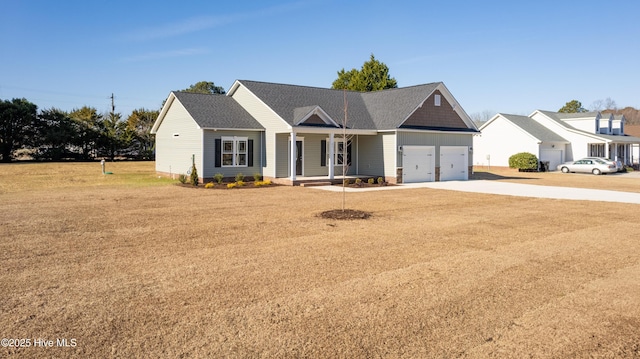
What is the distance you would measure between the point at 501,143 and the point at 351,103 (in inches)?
741

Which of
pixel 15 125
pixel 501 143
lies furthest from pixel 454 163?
pixel 15 125

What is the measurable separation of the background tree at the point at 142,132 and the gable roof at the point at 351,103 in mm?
22011

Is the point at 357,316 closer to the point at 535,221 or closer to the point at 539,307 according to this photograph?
the point at 539,307

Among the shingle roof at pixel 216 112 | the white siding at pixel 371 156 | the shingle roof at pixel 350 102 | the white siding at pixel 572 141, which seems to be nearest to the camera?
the shingle roof at pixel 216 112

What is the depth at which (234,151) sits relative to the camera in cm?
2342

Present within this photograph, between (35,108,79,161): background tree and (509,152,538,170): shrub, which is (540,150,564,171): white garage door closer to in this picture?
(509,152,538,170): shrub

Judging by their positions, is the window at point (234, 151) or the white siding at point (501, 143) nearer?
the window at point (234, 151)

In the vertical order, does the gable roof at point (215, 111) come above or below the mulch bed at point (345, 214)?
above

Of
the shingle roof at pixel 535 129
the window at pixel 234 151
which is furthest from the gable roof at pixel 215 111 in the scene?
the shingle roof at pixel 535 129

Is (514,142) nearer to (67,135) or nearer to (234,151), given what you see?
(234,151)

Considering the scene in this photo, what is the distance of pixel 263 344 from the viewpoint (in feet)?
14.5

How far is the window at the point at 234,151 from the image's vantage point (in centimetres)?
2314

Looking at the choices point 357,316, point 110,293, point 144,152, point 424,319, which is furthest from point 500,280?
point 144,152

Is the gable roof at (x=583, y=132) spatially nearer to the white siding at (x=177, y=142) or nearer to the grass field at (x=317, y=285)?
the grass field at (x=317, y=285)
